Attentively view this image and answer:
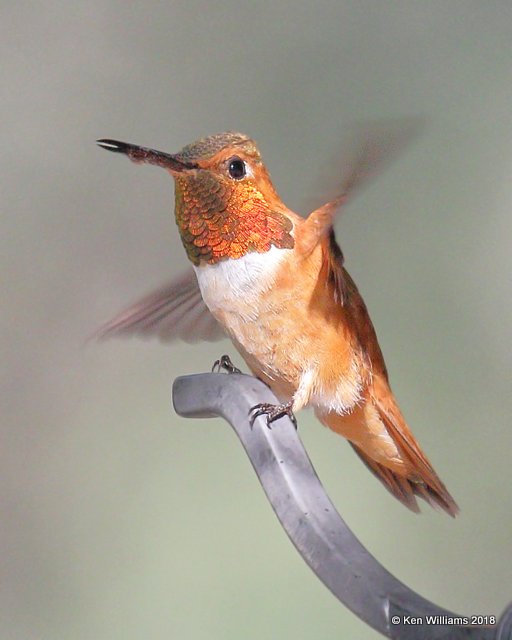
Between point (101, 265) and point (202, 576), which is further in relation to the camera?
point (101, 265)

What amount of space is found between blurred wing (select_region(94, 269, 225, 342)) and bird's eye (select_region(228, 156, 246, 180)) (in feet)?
0.82

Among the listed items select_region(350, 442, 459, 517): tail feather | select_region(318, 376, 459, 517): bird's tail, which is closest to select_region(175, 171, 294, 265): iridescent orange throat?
select_region(318, 376, 459, 517): bird's tail

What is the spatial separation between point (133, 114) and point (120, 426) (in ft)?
2.22

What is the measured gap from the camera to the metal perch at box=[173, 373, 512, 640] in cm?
67

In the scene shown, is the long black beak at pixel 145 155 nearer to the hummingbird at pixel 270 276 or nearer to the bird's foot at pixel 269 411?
the hummingbird at pixel 270 276

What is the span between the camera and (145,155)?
101cm

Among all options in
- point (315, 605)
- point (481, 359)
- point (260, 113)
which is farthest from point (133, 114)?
point (315, 605)

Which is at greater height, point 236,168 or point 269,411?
point 236,168

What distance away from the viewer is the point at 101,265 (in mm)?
2203

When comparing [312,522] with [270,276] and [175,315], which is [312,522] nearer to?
[270,276]

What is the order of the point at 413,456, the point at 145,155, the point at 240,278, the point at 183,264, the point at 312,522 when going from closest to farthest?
the point at 312,522
the point at 145,155
the point at 240,278
the point at 413,456
the point at 183,264

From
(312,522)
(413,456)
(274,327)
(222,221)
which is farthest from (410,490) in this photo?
(312,522)

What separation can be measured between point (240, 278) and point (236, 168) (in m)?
0.12

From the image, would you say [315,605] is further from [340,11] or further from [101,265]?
[340,11]
